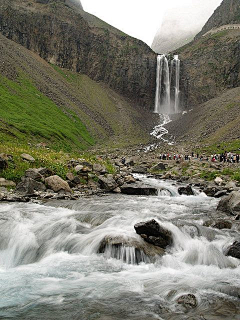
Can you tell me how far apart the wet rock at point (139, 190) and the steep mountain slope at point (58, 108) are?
2191 centimetres

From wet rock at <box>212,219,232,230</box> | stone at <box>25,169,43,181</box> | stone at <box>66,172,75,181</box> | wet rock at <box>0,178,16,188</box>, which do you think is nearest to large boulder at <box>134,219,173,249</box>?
wet rock at <box>212,219,232,230</box>

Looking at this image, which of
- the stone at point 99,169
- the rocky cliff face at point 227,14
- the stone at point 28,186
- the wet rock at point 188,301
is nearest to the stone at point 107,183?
the stone at point 99,169

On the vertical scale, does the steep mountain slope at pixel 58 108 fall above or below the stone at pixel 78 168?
above

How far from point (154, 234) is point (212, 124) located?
221 ft

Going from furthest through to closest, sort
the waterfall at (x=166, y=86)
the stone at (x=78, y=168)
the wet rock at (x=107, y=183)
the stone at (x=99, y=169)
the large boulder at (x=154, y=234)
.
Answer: the waterfall at (x=166, y=86) → the stone at (x=99, y=169) → the stone at (x=78, y=168) → the wet rock at (x=107, y=183) → the large boulder at (x=154, y=234)

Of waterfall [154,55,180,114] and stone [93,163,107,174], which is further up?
waterfall [154,55,180,114]

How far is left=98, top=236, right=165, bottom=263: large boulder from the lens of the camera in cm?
917

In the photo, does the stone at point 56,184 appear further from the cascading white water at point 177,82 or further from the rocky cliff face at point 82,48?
the rocky cliff face at point 82,48

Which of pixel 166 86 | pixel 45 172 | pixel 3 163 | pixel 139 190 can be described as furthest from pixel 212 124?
pixel 3 163

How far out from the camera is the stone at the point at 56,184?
57.2 ft

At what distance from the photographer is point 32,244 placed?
10.3 m

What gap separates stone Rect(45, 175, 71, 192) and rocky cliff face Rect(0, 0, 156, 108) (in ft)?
308

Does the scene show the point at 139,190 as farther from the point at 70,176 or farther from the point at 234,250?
the point at 234,250

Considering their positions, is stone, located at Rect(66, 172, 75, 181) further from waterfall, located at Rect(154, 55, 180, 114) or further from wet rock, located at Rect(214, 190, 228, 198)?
waterfall, located at Rect(154, 55, 180, 114)
